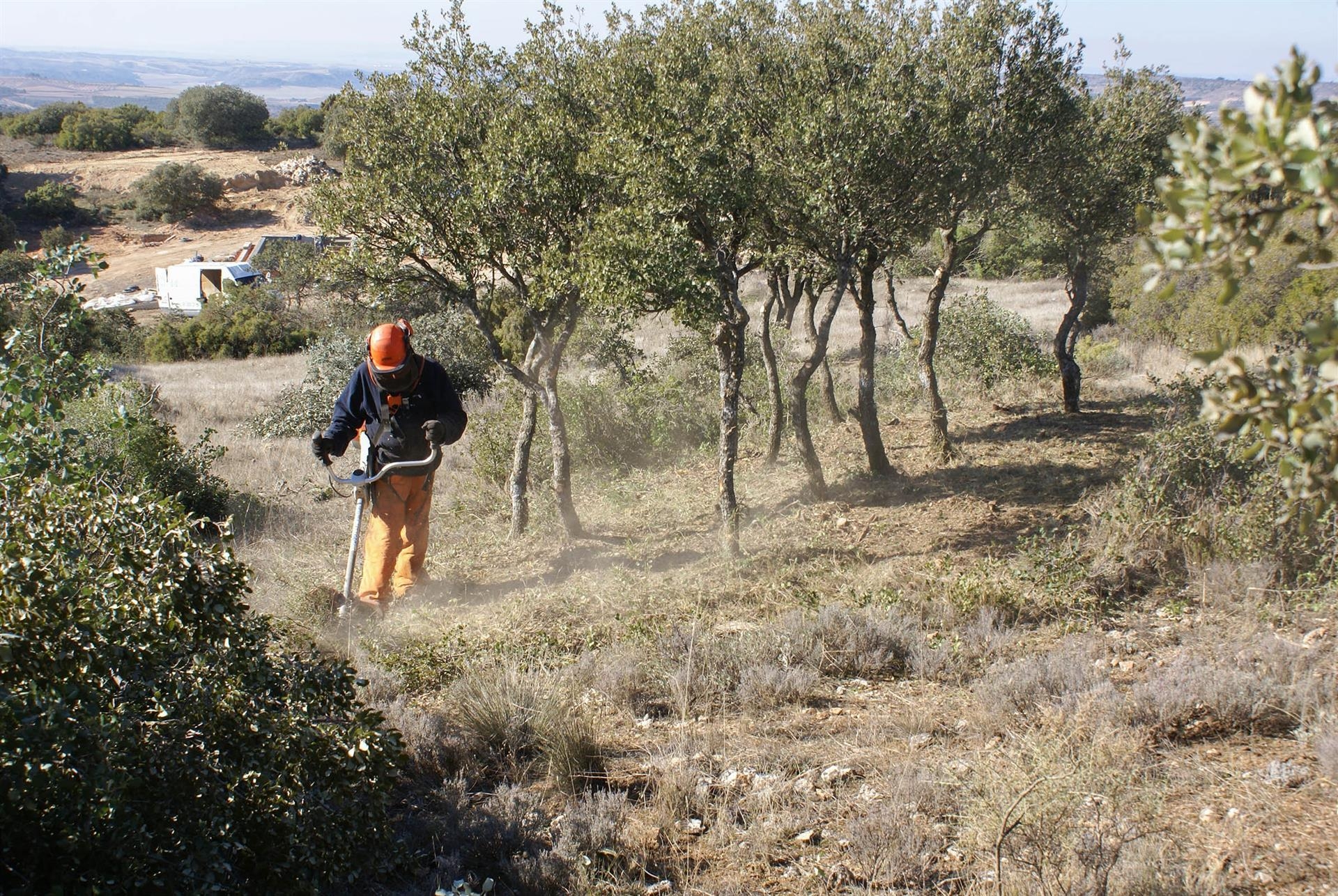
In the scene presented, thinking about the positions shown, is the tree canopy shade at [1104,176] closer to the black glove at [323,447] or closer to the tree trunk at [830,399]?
the tree trunk at [830,399]

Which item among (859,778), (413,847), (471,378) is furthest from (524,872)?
(471,378)

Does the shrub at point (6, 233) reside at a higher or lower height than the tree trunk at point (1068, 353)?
higher

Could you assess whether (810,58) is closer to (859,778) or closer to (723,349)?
(723,349)

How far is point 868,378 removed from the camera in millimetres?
10617

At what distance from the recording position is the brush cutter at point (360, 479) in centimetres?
631

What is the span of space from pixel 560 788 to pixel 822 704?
169 cm

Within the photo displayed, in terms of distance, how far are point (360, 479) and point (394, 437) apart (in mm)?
514

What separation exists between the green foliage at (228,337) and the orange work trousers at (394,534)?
24791mm

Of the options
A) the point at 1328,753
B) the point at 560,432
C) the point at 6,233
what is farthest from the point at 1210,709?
the point at 6,233

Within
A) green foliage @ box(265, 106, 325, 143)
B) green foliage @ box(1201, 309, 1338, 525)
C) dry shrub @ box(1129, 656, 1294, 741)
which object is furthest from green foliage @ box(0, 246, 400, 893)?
green foliage @ box(265, 106, 325, 143)

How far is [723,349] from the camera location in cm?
835

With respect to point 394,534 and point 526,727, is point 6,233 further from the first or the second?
point 526,727

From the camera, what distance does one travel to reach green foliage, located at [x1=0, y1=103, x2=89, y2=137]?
6856 centimetres

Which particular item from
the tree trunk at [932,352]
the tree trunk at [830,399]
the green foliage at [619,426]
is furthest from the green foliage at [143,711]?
the tree trunk at [830,399]
